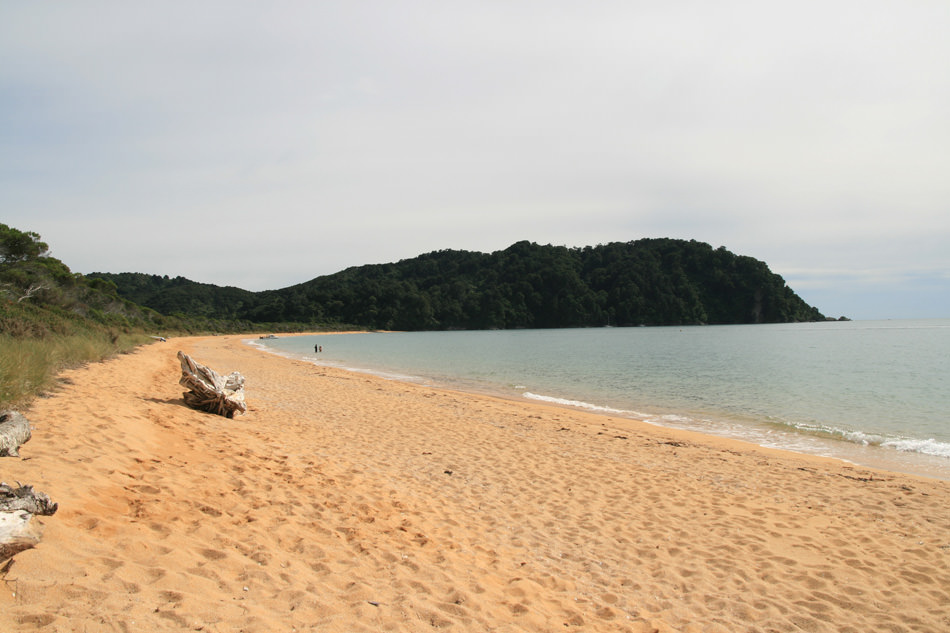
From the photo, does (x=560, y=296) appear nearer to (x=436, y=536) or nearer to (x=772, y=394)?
(x=772, y=394)

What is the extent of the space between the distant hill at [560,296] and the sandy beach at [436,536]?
4704 inches

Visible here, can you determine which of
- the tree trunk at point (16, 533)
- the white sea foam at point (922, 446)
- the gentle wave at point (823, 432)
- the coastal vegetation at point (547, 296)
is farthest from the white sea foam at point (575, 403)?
the coastal vegetation at point (547, 296)

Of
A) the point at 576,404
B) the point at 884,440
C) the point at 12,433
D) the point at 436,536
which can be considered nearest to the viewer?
the point at 12,433

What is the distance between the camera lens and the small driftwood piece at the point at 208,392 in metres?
9.66

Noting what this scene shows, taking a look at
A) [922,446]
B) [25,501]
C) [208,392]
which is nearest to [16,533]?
[25,501]

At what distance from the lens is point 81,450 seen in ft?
17.7

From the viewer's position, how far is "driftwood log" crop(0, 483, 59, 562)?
9.78ft

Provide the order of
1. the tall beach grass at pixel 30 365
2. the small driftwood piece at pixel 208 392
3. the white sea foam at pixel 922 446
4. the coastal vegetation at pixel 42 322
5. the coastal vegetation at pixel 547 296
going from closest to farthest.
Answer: the tall beach grass at pixel 30 365 → the coastal vegetation at pixel 42 322 → the small driftwood piece at pixel 208 392 → the white sea foam at pixel 922 446 → the coastal vegetation at pixel 547 296

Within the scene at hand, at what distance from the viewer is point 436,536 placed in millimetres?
5000

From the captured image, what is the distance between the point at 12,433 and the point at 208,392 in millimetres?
4773

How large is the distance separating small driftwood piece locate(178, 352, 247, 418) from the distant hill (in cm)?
11559

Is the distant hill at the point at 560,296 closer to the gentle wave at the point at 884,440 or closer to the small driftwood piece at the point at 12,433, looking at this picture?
the gentle wave at the point at 884,440

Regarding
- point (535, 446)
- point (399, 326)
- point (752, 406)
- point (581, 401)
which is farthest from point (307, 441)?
point (399, 326)

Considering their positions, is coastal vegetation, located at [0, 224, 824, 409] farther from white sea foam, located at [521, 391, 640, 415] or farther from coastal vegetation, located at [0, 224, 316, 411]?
white sea foam, located at [521, 391, 640, 415]
